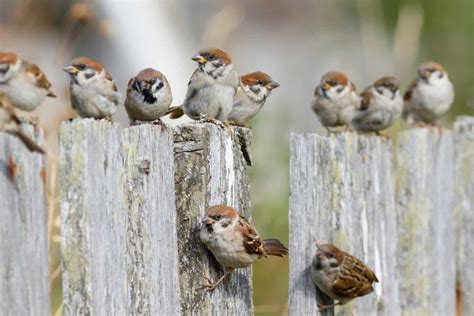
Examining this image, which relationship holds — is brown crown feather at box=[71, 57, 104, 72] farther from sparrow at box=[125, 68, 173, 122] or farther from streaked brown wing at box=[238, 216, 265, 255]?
streaked brown wing at box=[238, 216, 265, 255]

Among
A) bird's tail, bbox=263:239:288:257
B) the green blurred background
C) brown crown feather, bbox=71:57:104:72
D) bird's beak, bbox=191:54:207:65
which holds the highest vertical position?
the green blurred background

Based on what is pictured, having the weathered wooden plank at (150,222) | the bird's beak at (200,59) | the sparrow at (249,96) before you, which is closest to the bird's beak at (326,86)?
the sparrow at (249,96)

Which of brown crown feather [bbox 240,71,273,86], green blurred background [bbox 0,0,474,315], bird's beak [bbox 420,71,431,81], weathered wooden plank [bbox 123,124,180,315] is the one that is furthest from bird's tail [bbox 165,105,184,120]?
bird's beak [bbox 420,71,431,81]

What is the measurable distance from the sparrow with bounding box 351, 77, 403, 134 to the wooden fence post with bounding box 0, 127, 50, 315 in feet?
14.1

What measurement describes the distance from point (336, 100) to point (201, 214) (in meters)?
2.96

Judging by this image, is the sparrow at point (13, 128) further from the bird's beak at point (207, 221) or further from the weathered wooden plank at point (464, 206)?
the weathered wooden plank at point (464, 206)

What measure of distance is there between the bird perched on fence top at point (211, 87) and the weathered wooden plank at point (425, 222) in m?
0.98

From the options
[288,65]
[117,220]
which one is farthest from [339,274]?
[288,65]

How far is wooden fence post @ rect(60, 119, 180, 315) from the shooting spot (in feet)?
8.07

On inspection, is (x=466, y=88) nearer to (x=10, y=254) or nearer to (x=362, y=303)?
(x=362, y=303)

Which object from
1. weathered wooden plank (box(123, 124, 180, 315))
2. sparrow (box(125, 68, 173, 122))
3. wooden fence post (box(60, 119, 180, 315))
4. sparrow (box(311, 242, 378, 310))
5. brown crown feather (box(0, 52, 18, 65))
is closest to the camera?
wooden fence post (box(60, 119, 180, 315))

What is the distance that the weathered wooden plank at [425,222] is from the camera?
A: 4176 millimetres

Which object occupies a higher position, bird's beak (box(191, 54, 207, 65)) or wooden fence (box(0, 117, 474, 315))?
bird's beak (box(191, 54, 207, 65))

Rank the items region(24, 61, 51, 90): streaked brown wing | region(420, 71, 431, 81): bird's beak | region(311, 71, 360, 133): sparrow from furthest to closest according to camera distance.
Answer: region(420, 71, 431, 81): bird's beak, region(311, 71, 360, 133): sparrow, region(24, 61, 51, 90): streaked brown wing
